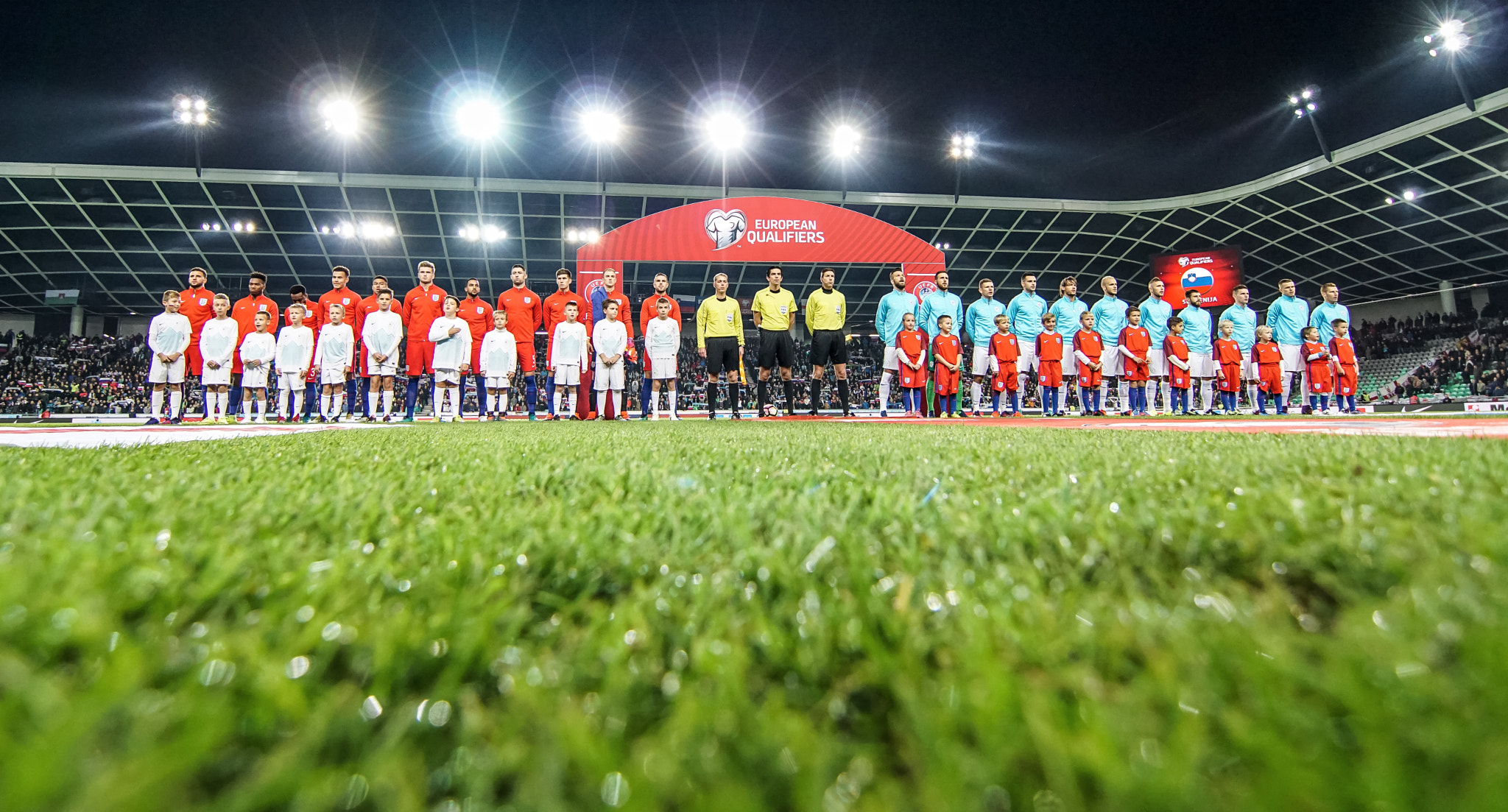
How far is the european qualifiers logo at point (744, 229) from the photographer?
14594mm

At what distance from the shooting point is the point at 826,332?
8156mm

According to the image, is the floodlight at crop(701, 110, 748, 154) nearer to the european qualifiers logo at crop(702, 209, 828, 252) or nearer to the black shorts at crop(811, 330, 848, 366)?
the european qualifiers logo at crop(702, 209, 828, 252)

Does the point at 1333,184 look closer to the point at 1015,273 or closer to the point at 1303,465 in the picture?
the point at 1015,273

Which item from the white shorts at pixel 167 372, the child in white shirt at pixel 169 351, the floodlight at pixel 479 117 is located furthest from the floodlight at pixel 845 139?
the white shorts at pixel 167 372

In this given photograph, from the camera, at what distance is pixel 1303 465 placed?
167 cm

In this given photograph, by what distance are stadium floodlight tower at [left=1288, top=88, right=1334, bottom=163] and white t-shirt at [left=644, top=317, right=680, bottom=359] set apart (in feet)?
66.3

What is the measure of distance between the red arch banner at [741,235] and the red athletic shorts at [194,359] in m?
7.36

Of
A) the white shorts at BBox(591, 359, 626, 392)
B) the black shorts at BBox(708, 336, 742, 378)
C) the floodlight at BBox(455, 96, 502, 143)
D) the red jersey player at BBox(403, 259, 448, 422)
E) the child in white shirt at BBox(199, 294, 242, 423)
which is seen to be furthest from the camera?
the floodlight at BBox(455, 96, 502, 143)

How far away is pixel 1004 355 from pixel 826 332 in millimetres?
3181

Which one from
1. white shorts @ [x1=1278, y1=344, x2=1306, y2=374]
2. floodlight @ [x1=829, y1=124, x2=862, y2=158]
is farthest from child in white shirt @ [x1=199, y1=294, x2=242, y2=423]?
floodlight @ [x1=829, y1=124, x2=862, y2=158]

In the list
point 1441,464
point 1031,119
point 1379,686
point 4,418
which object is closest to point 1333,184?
point 1031,119

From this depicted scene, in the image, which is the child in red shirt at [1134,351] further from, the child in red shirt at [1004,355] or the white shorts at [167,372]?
the white shorts at [167,372]

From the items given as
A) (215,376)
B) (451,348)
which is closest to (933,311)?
(451,348)

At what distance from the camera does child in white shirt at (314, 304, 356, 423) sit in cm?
777
